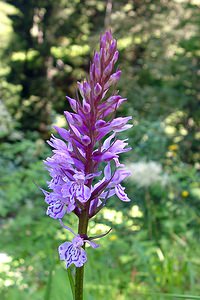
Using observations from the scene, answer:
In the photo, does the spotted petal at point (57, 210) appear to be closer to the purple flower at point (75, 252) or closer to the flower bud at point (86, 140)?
the purple flower at point (75, 252)

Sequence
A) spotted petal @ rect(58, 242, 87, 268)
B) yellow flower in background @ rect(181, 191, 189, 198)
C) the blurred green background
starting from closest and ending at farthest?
spotted petal @ rect(58, 242, 87, 268) → the blurred green background → yellow flower in background @ rect(181, 191, 189, 198)

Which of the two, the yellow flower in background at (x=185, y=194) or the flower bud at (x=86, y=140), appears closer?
the flower bud at (x=86, y=140)

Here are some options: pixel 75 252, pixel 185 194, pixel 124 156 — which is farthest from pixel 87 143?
pixel 124 156

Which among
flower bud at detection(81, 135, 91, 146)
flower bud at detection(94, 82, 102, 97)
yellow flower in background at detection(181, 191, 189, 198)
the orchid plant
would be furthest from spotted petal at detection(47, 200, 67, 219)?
yellow flower in background at detection(181, 191, 189, 198)

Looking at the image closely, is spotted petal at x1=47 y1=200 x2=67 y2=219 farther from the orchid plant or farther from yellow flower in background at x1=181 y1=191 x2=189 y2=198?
yellow flower in background at x1=181 y1=191 x2=189 y2=198

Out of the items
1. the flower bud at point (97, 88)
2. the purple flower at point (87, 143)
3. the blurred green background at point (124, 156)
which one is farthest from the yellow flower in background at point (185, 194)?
the flower bud at point (97, 88)

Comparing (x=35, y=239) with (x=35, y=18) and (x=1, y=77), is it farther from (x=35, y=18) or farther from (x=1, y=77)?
(x=35, y=18)

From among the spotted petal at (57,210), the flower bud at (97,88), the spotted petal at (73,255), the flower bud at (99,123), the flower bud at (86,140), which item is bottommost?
the spotted petal at (73,255)

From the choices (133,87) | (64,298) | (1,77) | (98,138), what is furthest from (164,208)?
(1,77)
